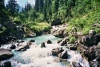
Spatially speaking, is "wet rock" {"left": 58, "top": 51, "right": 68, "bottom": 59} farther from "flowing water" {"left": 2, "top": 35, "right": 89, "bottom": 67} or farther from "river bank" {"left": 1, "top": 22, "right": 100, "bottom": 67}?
"flowing water" {"left": 2, "top": 35, "right": 89, "bottom": 67}

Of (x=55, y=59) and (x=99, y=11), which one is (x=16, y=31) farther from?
(x=55, y=59)

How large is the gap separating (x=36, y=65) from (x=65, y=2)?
71.4m

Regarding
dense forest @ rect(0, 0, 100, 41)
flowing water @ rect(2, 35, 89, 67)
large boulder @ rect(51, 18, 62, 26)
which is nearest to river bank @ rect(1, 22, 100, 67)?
flowing water @ rect(2, 35, 89, 67)

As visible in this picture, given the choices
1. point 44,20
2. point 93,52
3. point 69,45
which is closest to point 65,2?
point 44,20

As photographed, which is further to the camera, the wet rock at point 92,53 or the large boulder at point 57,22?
the large boulder at point 57,22

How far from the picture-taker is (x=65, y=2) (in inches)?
4063

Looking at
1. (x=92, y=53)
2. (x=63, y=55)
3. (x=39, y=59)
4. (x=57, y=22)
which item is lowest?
(x=57, y=22)

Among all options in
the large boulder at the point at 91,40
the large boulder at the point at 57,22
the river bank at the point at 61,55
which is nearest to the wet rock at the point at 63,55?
the river bank at the point at 61,55

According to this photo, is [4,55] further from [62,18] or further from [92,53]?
[62,18]

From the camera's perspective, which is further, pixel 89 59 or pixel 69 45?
pixel 69 45

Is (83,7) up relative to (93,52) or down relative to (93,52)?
up

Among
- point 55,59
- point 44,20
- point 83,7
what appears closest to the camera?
point 55,59

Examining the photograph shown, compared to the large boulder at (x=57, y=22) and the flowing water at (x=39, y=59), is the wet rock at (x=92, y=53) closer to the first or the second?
the flowing water at (x=39, y=59)

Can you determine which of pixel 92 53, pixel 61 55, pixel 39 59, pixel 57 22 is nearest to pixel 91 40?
pixel 92 53
